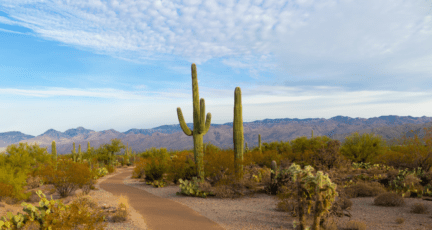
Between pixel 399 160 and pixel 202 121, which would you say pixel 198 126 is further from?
pixel 399 160

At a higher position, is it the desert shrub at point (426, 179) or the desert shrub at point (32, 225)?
the desert shrub at point (32, 225)

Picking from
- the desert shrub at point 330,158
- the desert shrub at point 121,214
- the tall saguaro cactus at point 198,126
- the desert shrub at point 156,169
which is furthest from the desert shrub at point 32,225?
the desert shrub at point 330,158

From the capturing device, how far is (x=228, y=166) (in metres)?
13.1

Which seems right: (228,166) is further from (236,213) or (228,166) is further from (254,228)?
(254,228)

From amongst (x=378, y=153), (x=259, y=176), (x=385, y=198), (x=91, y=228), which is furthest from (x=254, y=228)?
(x=378, y=153)

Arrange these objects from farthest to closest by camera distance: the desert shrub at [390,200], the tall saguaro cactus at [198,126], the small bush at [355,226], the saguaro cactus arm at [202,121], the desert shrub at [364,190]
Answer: the saguaro cactus arm at [202,121]
the tall saguaro cactus at [198,126]
the desert shrub at [364,190]
the desert shrub at [390,200]
the small bush at [355,226]

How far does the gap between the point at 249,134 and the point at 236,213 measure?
190093 mm

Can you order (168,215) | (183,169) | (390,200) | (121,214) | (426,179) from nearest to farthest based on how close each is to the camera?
1. (121,214)
2. (168,215)
3. (390,200)
4. (426,179)
5. (183,169)

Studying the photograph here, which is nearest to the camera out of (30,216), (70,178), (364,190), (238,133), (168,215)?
(30,216)

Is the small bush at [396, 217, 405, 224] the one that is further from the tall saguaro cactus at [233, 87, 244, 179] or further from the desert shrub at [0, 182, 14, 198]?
the desert shrub at [0, 182, 14, 198]

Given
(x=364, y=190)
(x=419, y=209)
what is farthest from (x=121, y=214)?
(x=364, y=190)


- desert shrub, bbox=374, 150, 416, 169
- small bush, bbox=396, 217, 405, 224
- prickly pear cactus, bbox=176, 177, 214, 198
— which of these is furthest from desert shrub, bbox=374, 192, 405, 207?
prickly pear cactus, bbox=176, 177, 214, 198

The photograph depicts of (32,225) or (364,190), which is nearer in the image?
(32,225)

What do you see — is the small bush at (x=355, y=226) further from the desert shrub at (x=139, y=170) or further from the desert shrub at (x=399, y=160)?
the desert shrub at (x=139, y=170)
